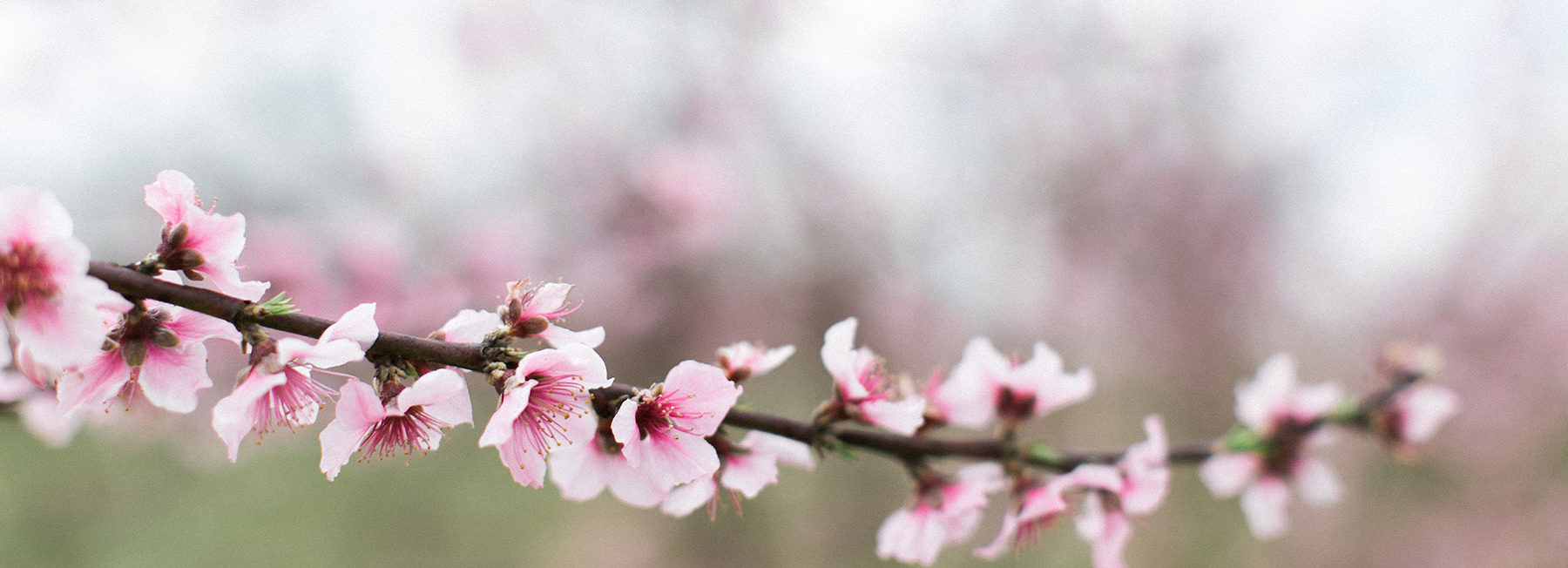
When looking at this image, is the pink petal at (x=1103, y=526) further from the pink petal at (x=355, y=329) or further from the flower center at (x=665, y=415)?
the pink petal at (x=355, y=329)

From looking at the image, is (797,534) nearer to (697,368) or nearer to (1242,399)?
(1242,399)

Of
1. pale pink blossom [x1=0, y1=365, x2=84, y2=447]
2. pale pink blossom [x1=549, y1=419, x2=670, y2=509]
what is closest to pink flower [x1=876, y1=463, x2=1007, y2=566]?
pale pink blossom [x1=549, y1=419, x2=670, y2=509]

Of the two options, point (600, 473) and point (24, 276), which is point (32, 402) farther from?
point (600, 473)

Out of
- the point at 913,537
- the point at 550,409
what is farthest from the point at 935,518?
the point at 550,409

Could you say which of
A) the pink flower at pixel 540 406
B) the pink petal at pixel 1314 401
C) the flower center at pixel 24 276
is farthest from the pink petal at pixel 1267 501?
the flower center at pixel 24 276

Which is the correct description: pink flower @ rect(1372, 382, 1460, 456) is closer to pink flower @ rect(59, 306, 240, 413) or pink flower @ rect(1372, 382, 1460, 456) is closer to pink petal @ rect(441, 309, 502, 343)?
pink petal @ rect(441, 309, 502, 343)
